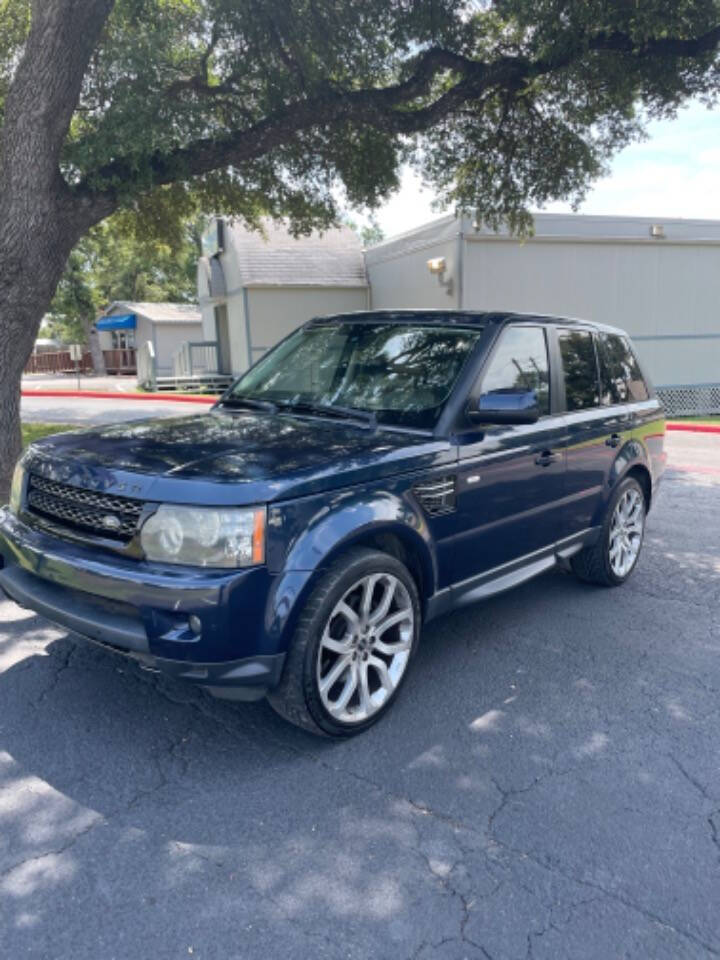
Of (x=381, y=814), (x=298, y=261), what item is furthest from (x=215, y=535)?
(x=298, y=261)

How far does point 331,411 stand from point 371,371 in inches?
15.3

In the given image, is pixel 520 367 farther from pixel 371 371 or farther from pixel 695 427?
pixel 695 427

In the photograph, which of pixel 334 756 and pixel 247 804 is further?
pixel 334 756

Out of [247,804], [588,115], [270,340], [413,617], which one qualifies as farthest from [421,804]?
[270,340]

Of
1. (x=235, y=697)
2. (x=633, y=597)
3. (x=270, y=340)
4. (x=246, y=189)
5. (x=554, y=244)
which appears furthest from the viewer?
(x=270, y=340)

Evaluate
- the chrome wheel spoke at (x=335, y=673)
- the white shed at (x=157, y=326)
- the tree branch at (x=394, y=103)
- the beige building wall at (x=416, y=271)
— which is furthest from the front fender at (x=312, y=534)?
the white shed at (x=157, y=326)

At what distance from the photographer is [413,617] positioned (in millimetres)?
3473

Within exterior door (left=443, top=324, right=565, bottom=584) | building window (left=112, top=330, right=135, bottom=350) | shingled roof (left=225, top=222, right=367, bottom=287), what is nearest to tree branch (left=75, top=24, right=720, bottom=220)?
exterior door (left=443, top=324, right=565, bottom=584)

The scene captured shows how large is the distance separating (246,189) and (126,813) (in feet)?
34.7

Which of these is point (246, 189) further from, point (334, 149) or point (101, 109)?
point (101, 109)

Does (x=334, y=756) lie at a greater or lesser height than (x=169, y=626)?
lesser

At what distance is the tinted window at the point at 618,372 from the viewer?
201 inches

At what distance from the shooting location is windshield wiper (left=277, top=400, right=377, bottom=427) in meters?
3.81

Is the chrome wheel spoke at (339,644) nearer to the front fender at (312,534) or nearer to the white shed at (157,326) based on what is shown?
the front fender at (312,534)
